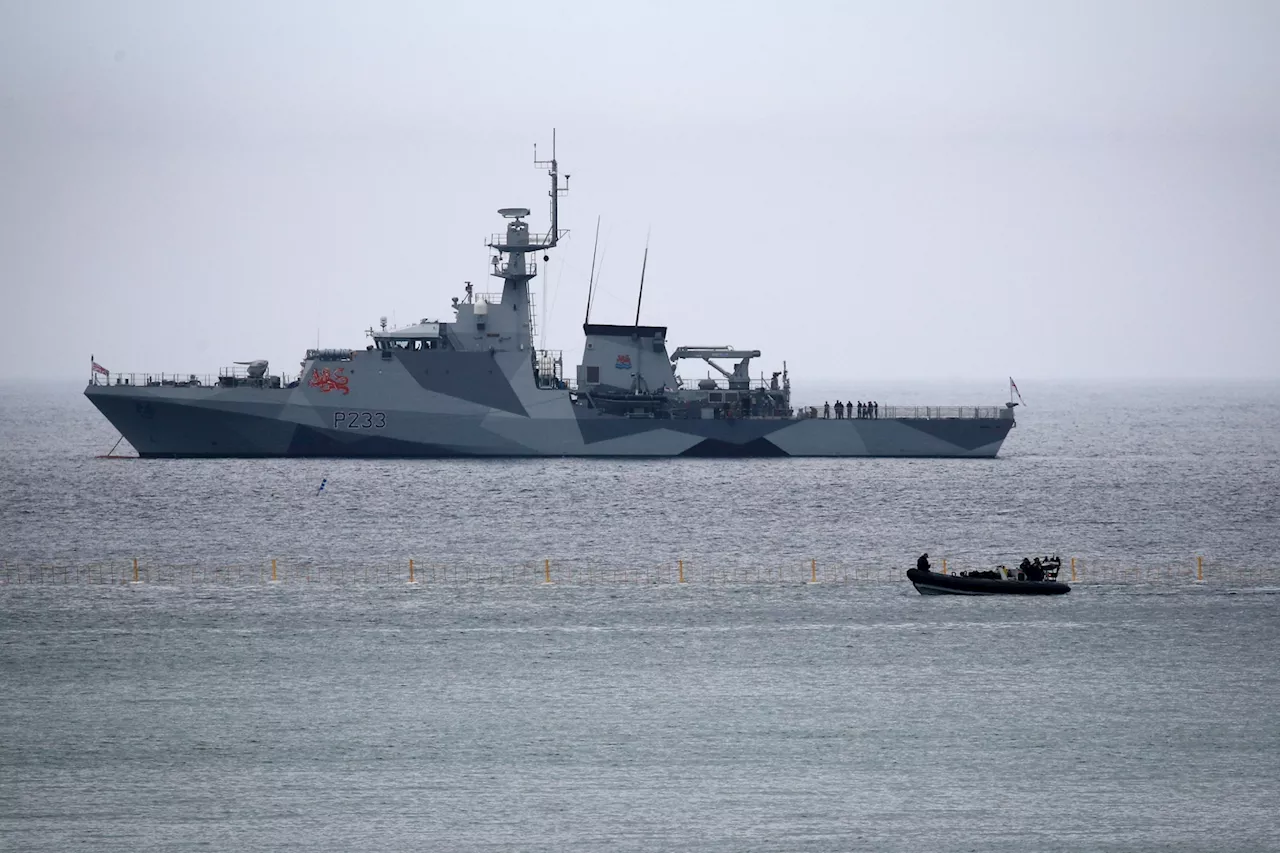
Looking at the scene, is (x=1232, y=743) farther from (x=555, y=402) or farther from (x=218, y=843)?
(x=555, y=402)

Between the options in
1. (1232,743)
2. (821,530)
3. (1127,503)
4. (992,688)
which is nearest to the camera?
(1232,743)

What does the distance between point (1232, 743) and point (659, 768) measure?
8282 millimetres

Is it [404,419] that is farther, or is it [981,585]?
[404,419]

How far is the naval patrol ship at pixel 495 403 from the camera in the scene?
56.6 meters

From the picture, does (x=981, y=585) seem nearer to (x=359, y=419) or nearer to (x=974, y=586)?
(x=974, y=586)

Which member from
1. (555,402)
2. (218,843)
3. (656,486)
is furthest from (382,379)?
(218,843)

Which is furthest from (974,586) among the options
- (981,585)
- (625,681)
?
(625,681)

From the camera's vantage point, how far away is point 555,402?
2330 inches

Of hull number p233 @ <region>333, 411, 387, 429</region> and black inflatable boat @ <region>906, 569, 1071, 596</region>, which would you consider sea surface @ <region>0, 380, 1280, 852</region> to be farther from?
hull number p233 @ <region>333, 411, 387, 429</region>

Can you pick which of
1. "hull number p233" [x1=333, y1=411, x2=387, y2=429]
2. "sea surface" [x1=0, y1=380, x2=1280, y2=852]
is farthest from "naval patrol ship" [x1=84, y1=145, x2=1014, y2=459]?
"sea surface" [x1=0, y1=380, x2=1280, y2=852]

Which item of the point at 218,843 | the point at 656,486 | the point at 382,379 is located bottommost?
the point at 218,843

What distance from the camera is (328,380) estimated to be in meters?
56.3

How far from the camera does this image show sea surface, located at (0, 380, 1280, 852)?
17.8 metres

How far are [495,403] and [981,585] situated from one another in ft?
97.8
